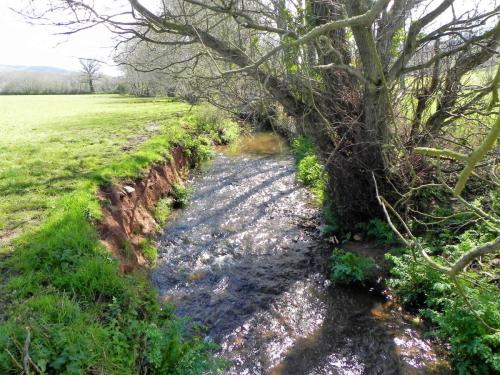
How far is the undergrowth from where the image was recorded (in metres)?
2.76

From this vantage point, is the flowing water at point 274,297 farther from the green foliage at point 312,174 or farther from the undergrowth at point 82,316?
the undergrowth at point 82,316

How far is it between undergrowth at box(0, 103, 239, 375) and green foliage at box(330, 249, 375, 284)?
7.25ft

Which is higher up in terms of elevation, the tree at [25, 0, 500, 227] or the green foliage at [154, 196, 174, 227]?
the tree at [25, 0, 500, 227]

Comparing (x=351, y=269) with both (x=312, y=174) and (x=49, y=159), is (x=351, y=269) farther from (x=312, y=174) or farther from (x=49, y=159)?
(x=49, y=159)

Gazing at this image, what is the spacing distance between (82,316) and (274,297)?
8.98ft

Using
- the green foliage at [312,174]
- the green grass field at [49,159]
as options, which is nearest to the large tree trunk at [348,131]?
the green foliage at [312,174]

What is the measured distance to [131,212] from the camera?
22.1ft

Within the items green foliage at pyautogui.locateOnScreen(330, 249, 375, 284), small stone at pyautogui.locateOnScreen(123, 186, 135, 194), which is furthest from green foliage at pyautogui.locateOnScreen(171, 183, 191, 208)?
green foliage at pyautogui.locateOnScreen(330, 249, 375, 284)

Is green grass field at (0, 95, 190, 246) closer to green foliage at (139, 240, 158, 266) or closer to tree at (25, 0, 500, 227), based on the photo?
green foliage at (139, 240, 158, 266)

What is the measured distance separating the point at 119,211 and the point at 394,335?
15.4 feet

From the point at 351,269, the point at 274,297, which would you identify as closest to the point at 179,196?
the point at 274,297

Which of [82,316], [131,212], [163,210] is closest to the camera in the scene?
[82,316]

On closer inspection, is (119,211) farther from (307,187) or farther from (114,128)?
(114,128)

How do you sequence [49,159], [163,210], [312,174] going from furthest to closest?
[312,174] → [49,159] → [163,210]
